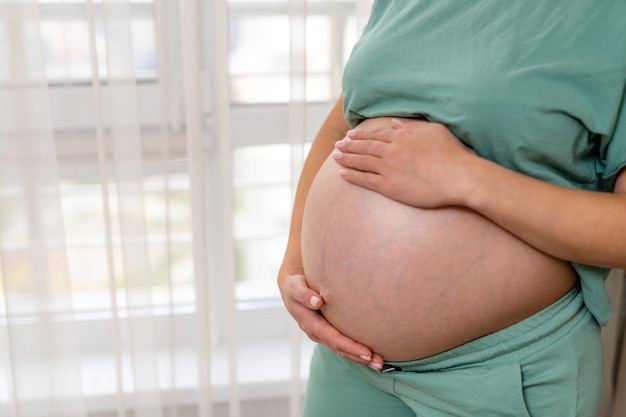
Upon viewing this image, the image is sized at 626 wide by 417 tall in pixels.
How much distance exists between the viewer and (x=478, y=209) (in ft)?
2.92

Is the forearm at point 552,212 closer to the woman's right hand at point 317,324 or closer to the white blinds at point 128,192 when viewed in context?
the woman's right hand at point 317,324

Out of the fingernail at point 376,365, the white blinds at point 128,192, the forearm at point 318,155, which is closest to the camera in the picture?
the fingernail at point 376,365

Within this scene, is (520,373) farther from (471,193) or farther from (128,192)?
(128,192)

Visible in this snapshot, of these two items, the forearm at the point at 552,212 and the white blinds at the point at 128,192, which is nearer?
the forearm at the point at 552,212

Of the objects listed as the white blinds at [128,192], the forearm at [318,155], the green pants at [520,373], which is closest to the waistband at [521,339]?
the green pants at [520,373]

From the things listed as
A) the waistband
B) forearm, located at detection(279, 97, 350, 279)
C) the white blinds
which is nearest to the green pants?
the waistband

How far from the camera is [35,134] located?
1.42 m

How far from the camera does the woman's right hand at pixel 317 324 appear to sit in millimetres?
1006

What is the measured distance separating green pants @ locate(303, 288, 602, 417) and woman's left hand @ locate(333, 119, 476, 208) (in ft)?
0.68

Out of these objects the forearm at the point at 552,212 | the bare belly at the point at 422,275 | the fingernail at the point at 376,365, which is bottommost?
the fingernail at the point at 376,365

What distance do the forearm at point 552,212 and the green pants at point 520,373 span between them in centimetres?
13

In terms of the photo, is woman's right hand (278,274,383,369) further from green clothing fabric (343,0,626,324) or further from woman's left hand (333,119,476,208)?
green clothing fabric (343,0,626,324)

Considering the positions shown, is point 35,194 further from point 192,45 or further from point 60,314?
point 192,45

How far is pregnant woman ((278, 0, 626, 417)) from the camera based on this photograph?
89 centimetres
